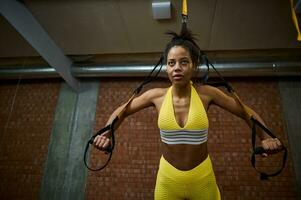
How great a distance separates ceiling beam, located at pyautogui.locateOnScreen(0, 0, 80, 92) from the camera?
2.27m

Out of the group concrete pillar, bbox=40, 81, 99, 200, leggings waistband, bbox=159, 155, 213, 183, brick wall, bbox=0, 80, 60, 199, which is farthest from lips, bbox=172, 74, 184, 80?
brick wall, bbox=0, 80, 60, 199

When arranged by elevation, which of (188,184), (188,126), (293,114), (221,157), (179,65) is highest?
(293,114)

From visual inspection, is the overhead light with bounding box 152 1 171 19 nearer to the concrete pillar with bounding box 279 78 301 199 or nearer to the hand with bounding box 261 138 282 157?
the hand with bounding box 261 138 282 157

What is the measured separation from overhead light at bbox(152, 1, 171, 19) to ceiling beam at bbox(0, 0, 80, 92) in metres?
1.39

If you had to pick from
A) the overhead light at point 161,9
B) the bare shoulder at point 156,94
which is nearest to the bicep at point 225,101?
the bare shoulder at point 156,94

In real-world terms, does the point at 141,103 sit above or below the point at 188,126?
above

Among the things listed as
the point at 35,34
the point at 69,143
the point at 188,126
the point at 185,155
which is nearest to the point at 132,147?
the point at 69,143

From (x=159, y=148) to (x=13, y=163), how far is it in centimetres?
230

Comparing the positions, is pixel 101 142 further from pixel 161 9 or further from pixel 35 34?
pixel 35 34

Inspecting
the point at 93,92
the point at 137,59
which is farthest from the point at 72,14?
the point at 93,92

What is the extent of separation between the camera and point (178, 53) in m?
1.34

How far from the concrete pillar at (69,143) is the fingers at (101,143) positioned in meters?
2.28

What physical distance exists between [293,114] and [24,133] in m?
4.14

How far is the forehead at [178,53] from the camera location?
1.34 metres
